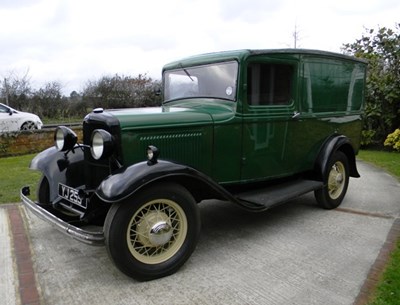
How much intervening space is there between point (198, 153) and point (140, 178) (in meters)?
0.97

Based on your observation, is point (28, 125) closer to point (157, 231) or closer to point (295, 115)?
point (295, 115)

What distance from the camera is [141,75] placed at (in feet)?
67.0

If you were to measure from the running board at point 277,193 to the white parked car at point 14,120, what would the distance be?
10.00 meters

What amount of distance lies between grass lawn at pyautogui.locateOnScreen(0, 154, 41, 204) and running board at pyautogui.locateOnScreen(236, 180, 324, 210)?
134 inches

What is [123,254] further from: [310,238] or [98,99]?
[98,99]

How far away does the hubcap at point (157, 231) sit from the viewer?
10.4ft

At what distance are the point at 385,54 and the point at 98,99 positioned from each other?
13178 mm

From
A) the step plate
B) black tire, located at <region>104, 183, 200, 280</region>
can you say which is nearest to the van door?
the step plate

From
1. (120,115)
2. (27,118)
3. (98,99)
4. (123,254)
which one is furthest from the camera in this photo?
(98,99)

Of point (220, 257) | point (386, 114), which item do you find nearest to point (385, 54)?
point (386, 114)

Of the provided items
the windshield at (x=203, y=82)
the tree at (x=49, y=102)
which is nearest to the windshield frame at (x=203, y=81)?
the windshield at (x=203, y=82)

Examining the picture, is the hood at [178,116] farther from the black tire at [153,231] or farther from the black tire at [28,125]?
Result: the black tire at [28,125]

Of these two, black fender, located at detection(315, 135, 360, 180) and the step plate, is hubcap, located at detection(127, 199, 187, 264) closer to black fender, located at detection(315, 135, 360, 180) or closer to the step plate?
the step plate

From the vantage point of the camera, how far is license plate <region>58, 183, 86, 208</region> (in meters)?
3.53
